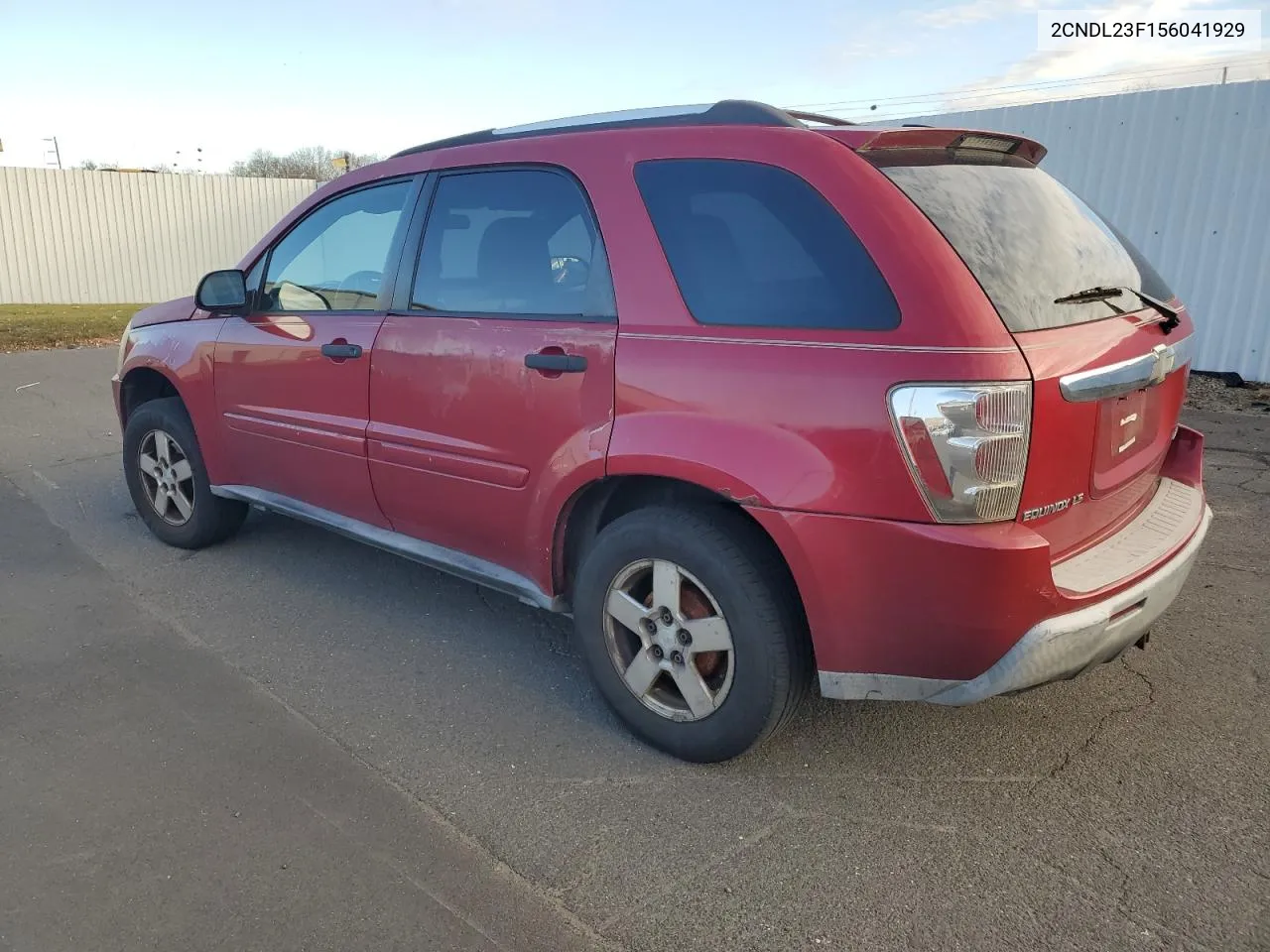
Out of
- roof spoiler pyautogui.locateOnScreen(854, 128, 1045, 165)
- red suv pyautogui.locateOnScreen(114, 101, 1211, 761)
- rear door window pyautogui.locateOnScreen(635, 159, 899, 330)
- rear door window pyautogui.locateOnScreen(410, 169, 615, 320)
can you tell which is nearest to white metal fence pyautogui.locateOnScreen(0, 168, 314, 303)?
red suv pyautogui.locateOnScreen(114, 101, 1211, 761)

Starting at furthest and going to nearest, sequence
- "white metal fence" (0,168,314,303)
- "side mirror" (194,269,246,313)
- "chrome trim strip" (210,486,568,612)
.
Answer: "white metal fence" (0,168,314,303) < "side mirror" (194,269,246,313) < "chrome trim strip" (210,486,568,612)

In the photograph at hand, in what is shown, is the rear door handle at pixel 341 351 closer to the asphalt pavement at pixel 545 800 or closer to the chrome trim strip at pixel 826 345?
the asphalt pavement at pixel 545 800

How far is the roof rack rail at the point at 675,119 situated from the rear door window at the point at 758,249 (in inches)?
6.2

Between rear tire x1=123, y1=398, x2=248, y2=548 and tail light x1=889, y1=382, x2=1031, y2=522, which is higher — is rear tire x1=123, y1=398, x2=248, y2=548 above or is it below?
below

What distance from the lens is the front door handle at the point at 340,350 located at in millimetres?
3770

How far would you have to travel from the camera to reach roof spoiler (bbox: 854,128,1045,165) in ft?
8.77

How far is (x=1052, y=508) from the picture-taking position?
2498 mm

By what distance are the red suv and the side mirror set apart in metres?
0.84

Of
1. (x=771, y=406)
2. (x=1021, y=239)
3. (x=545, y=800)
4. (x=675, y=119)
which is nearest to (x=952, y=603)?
(x=771, y=406)

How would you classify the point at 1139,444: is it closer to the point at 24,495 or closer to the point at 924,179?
the point at 924,179

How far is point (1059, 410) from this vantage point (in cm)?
243

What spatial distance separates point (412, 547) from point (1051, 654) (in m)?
2.37

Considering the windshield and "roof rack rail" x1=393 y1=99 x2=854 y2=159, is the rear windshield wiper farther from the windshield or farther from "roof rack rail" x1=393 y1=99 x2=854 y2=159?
"roof rack rail" x1=393 y1=99 x2=854 y2=159

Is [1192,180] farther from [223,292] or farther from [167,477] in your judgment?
[167,477]
